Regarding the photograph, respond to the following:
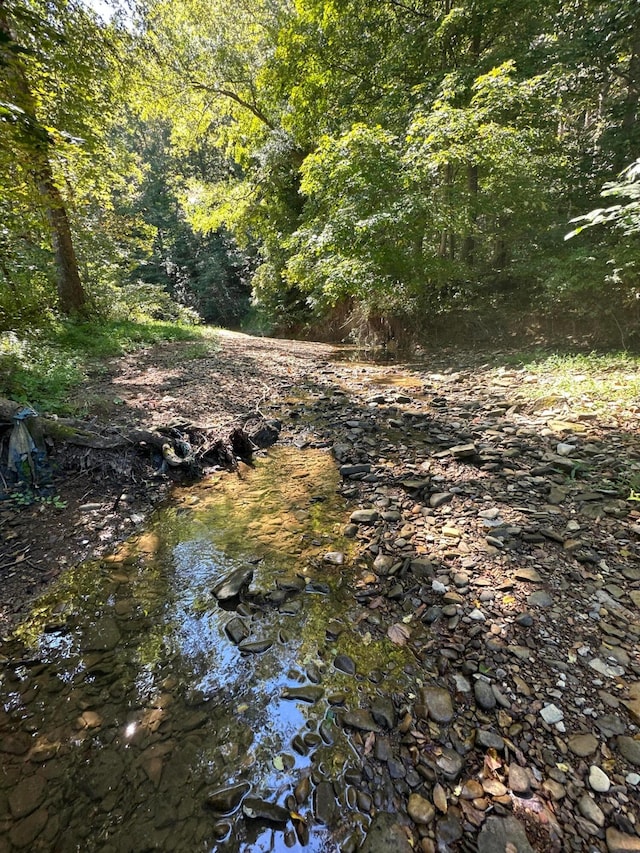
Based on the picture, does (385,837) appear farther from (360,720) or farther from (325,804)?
(360,720)

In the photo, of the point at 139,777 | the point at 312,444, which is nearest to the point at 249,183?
the point at 312,444

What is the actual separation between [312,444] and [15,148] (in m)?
4.64

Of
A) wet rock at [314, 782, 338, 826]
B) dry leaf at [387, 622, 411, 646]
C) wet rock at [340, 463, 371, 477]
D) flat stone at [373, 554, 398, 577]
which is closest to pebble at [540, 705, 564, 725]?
dry leaf at [387, 622, 411, 646]

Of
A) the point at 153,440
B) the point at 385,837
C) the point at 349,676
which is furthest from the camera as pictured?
the point at 153,440

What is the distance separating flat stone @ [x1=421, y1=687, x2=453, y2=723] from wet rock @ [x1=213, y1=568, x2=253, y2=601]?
Answer: 1.38 metres

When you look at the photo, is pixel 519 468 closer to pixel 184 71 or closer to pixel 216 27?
pixel 184 71

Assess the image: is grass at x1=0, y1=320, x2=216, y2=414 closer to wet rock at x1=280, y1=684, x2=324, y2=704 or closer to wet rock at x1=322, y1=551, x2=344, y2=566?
wet rock at x1=322, y1=551, x2=344, y2=566

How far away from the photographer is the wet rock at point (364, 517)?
11.5 ft

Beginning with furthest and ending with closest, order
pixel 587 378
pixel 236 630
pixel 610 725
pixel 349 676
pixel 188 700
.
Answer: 1. pixel 587 378
2. pixel 236 630
3. pixel 349 676
4. pixel 188 700
5. pixel 610 725

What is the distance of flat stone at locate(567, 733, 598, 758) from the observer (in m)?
1.66

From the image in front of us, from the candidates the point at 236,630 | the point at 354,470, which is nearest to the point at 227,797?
the point at 236,630

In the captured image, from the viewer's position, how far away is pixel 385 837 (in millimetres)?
1513

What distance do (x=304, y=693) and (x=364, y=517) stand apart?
1.66m

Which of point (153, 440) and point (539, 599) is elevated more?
point (153, 440)
